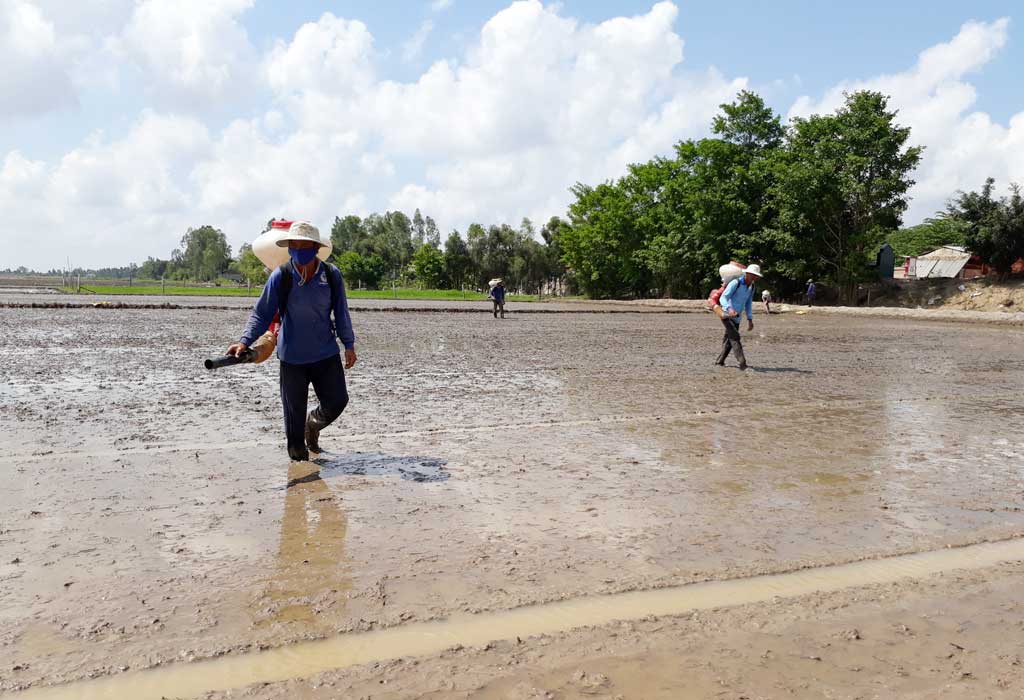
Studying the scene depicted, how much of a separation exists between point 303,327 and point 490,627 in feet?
11.4

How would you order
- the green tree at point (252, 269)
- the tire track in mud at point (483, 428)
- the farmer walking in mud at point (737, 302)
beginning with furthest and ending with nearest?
1. the green tree at point (252, 269)
2. the farmer walking in mud at point (737, 302)
3. the tire track in mud at point (483, 428)

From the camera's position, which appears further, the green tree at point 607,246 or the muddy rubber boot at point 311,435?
the green tree at point 607,246

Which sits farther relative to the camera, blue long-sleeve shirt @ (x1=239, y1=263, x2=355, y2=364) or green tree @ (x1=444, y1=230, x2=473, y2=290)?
green tree @ (x1=444, y1=230, x2=473, y2=290)

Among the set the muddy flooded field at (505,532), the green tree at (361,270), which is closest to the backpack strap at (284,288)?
the muddy flooded field at (505,532)

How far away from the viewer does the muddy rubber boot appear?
644 cm

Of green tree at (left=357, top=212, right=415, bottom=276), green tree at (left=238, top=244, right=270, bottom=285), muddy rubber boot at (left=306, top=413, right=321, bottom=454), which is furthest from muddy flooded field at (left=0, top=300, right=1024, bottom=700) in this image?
green tree at (left=238, top=244, right=270, bottom=285)

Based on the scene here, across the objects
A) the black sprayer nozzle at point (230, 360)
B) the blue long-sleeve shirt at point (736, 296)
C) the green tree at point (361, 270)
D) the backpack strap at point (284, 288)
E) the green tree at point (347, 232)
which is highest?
the green tree at point (347, 232)

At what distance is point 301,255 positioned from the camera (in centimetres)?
603

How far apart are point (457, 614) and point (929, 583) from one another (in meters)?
2.37

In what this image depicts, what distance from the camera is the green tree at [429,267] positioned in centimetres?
10231

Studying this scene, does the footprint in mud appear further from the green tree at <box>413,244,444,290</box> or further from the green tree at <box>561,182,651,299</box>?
the green tree at <box>413,244,444,290</box>

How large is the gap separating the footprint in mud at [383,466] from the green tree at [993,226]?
46988 millimetres

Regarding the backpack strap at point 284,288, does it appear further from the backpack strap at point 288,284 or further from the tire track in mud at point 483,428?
the tire track in mud at point 483,428

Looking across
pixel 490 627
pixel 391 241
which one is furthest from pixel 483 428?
pixel 391 241
